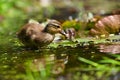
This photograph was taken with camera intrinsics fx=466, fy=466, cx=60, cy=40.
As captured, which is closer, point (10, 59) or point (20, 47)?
point (10, 59)

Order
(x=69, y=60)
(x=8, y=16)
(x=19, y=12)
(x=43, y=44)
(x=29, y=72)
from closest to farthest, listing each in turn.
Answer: (x=29, y=72)
(x=69, y=60)
(x=43, y=44)
(x=8, y=16)
(x=19, y=12)

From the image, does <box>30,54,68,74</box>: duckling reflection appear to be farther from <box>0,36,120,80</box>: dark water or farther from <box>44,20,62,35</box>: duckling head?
<box>44,20,62,35</box>: duckling head

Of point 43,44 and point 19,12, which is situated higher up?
point 19,12

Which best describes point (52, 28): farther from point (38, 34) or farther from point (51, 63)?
point (51, 63)

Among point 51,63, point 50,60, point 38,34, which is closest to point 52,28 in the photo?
point 38,34

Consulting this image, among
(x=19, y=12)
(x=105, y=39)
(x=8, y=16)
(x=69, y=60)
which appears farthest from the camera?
(x=19, y=12)

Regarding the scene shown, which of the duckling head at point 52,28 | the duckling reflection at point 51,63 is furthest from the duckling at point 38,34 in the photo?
the duckling reflection at point 51,63

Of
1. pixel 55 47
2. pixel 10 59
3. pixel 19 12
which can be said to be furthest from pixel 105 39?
pixel 19 12

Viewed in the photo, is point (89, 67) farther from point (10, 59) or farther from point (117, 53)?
point (10, 59)

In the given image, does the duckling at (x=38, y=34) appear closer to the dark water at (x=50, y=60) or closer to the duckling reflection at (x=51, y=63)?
the dark water at (x=50, y=60)
